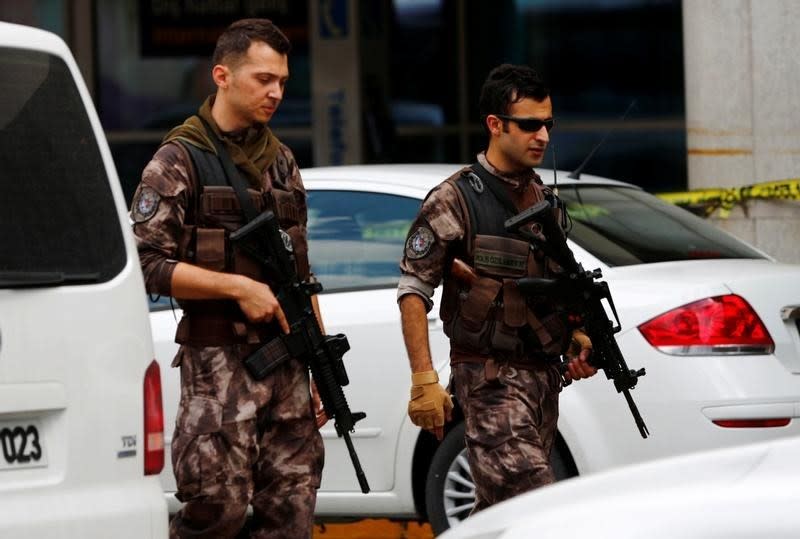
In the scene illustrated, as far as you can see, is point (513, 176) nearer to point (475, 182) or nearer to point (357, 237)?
point (475, 182)

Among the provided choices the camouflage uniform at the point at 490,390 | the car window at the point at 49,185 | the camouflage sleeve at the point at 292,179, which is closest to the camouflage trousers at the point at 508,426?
the camouflage uniform at the point at 490,390

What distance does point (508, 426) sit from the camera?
5.71 metres

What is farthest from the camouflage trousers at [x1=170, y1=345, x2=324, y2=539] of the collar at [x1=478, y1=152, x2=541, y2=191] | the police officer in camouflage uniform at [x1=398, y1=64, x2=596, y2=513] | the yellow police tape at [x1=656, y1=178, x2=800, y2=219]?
the yellow police tape at [x1=656, y1=178, x2=800, y2=219]

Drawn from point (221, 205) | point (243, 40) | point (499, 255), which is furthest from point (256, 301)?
point (499, 255)

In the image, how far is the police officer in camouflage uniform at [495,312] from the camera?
18.7ft

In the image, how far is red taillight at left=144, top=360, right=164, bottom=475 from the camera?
466 centimetres

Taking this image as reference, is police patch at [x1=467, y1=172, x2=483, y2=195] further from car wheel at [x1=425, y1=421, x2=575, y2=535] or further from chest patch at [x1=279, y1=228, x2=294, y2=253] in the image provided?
car wheel at [x1=425, y1=421, x2=575, y2=535]

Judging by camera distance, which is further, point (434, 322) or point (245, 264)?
point (434, 322)

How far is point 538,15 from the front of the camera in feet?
54.5

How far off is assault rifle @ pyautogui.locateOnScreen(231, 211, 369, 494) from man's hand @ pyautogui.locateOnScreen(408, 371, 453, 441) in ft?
0.70

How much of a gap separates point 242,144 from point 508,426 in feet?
3.77

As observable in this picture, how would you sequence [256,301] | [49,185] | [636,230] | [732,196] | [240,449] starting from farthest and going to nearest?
Answer: [732,196]
[636,230]
[240,449]
[256,301]
[49,185]

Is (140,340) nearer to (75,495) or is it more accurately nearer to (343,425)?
(75,495)

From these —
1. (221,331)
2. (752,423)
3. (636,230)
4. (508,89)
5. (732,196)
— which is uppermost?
(508,89)
